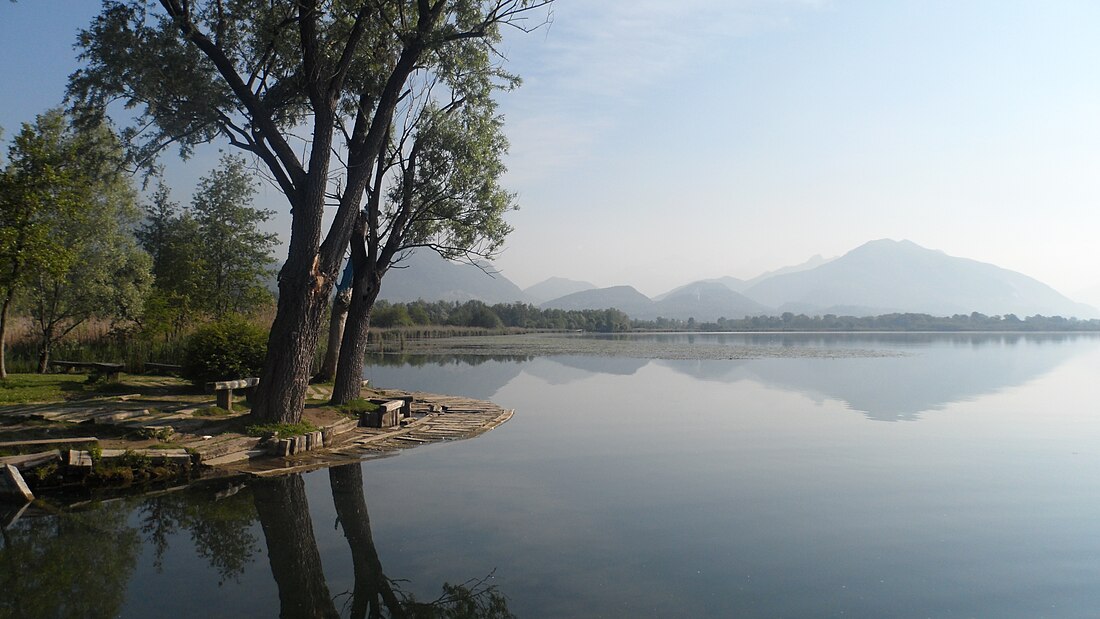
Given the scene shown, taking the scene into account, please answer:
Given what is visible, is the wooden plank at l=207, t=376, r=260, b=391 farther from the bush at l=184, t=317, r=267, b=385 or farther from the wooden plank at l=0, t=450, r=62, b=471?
the wooden plank at l=0, t=450, r=62, b=471

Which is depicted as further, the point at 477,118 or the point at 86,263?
the point at 86,263

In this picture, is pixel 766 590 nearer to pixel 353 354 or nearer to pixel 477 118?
pixel 353 354

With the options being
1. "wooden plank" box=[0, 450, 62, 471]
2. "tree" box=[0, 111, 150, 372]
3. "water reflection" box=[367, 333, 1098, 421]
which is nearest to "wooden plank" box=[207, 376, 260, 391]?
"wooden plank" box=[0, 450, 62, 471]

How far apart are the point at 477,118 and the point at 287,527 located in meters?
11.7

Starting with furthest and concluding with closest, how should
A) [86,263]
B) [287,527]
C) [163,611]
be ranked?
[86,263] → [287,527] → [163,611]

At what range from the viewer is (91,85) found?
11.7 meters

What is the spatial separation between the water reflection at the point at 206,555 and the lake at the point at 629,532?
0.09 feet

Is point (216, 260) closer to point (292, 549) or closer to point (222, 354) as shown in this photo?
point (222, 354)

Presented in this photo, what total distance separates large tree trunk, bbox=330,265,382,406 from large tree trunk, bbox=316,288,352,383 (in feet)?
4.86

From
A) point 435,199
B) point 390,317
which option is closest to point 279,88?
point 435,199

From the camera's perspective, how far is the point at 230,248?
2312cm

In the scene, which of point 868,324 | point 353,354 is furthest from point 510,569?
point 868,324

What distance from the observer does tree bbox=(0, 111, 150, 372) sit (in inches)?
510

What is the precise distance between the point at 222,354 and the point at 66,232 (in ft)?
28.1
